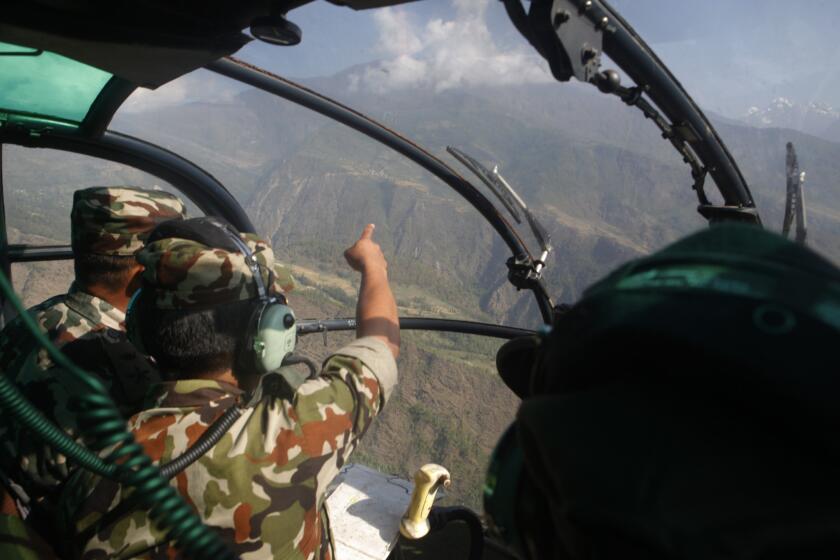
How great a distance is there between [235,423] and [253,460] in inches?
4.5

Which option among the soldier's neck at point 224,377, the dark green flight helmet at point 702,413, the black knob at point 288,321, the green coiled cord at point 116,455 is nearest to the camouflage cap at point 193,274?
the black knob at point 288,321

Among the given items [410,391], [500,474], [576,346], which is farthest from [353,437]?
[410,391]

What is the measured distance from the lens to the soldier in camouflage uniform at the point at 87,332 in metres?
1.74

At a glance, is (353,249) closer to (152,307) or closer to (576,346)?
(152,307)

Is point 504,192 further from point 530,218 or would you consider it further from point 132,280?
point 132,280

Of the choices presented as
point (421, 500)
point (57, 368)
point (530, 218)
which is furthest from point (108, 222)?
point (421, 500)

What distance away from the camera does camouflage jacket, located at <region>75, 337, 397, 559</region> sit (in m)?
1.26

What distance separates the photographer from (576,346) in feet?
1.69

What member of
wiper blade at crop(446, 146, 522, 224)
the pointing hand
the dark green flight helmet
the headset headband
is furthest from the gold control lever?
the dark green flight helmet

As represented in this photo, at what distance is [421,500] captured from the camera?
3.56m

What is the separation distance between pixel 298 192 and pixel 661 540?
119 metres

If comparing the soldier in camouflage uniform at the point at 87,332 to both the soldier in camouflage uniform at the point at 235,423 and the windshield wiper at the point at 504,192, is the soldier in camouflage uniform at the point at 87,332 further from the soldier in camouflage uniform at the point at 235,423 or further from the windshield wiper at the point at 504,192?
the windshield wiper at the point at 504,192

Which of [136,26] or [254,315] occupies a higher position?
[136,26]

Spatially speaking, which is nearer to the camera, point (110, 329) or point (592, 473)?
point (592, 473)
